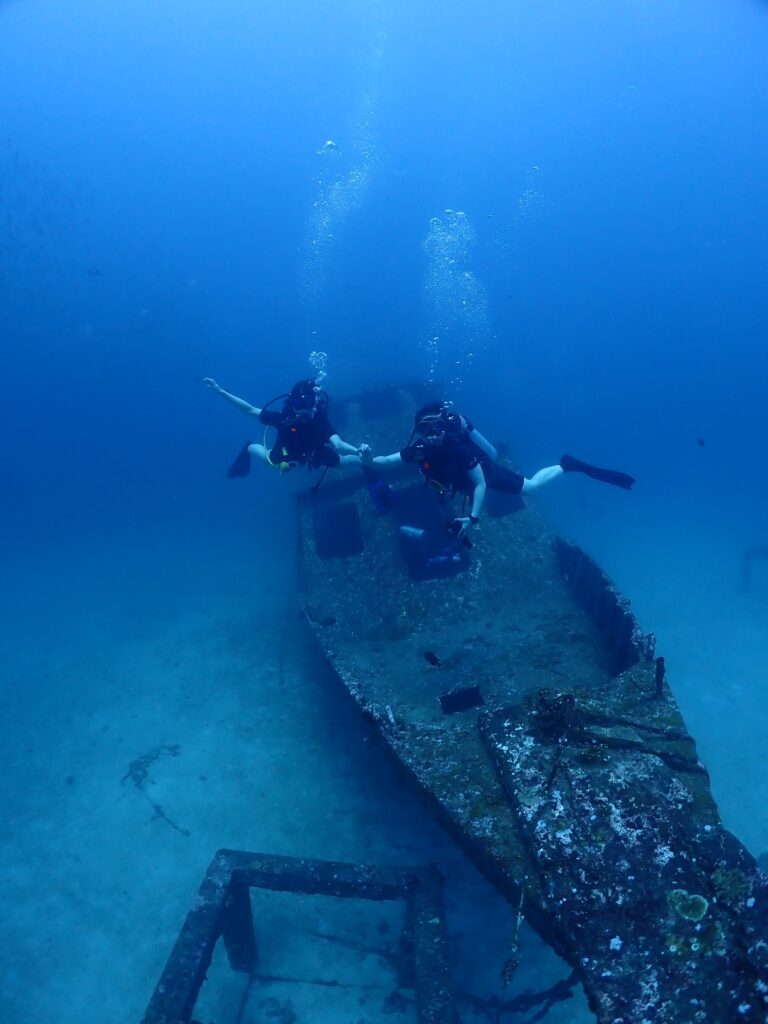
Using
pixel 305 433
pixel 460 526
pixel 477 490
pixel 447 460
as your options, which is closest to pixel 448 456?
pixel 447 460

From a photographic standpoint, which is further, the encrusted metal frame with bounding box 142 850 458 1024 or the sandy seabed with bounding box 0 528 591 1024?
the sandy seabed with bounding box 0 528 591 1024

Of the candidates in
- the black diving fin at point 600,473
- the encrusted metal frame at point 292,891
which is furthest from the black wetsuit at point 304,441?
the encrusted metal frame at point 292,891

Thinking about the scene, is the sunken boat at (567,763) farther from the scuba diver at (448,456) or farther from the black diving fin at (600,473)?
the black diving fin at (600,473)

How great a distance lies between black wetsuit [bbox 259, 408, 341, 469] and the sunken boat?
3.12 ft

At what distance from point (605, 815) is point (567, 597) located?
4687mm

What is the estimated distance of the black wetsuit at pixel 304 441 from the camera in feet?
26.6

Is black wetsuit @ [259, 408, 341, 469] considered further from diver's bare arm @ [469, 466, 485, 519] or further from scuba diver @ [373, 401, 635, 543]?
diver's bare arm @ [469, 466, 485, 519]

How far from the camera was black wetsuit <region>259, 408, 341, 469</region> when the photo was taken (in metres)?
8.09

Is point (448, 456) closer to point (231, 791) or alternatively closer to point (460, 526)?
point (460, 526)

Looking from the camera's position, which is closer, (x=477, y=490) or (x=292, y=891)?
(x=292, y=891)

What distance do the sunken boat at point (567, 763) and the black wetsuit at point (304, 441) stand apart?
95 centimetres

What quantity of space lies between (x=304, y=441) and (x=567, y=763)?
5.54 m

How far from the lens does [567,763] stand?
163 inches

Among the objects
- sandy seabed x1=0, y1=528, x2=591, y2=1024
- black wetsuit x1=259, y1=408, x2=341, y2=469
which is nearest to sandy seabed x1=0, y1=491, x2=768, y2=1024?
sandy seabed x1=0, y1=528, x2=591, y2=1024
